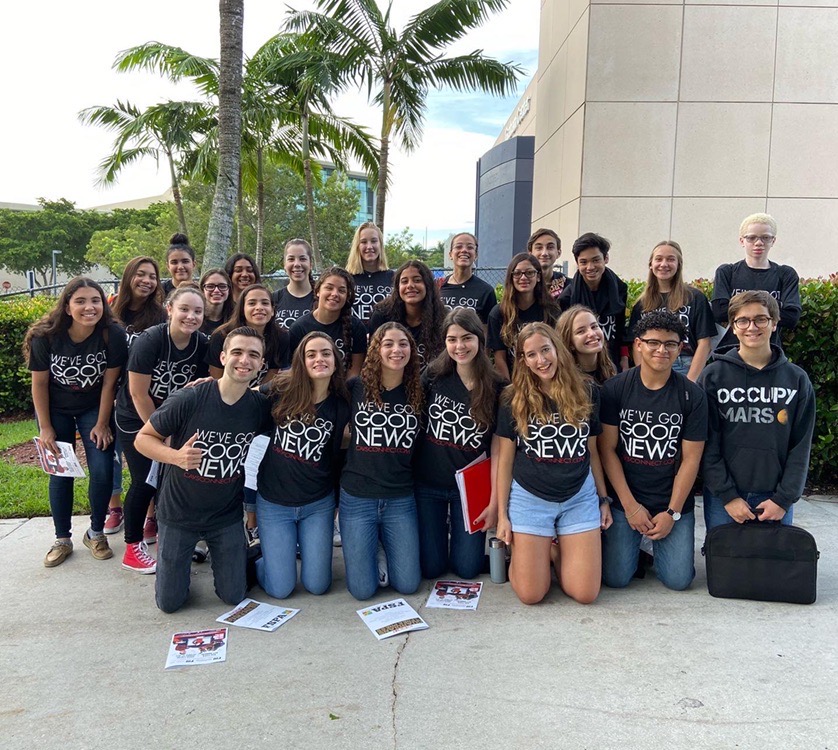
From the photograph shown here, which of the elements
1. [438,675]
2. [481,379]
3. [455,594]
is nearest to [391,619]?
[455,594]

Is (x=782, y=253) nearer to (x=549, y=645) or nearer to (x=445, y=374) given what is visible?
(x=445, y=374)

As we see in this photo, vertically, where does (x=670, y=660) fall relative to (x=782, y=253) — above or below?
below

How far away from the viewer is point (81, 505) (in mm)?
5375

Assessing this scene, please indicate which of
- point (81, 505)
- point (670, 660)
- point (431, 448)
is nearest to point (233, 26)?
point (81, 505)

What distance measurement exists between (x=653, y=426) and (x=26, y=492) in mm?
5225

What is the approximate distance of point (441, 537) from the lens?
13.6ft

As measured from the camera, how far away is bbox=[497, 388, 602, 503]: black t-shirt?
3.77 m

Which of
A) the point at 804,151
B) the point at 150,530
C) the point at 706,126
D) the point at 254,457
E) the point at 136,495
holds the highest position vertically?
the point at 706,126

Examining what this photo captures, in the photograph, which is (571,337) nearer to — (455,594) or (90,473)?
(455,594)

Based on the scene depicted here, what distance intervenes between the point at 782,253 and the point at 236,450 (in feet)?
32.6

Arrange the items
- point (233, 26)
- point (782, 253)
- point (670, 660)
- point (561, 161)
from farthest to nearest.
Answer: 1. point (561, 161)
2. point (782, 253)
3. point (233, 26)
4. point (670, 660)

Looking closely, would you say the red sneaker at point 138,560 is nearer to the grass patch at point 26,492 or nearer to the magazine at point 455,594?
the grass patch at point 26,492

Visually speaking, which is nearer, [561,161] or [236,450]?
[236,450]

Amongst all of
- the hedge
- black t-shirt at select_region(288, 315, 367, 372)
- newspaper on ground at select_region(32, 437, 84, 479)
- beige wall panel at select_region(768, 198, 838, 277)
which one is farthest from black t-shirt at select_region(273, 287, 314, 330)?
beige wall panel at select_region(768, 198, 838, 277)
